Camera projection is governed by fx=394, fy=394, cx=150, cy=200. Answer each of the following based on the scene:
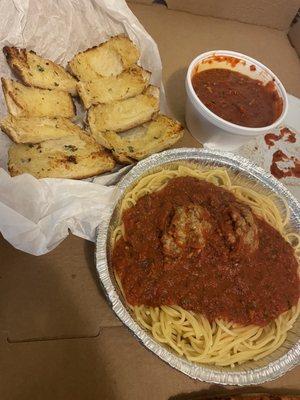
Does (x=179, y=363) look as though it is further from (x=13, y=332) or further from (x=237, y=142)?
(x=237, y=142)

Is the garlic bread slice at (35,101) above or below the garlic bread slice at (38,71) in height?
below

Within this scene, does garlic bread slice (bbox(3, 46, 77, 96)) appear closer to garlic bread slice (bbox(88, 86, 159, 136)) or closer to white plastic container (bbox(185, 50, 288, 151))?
garlic bread slice (bbox(88, 86, 159, 136))

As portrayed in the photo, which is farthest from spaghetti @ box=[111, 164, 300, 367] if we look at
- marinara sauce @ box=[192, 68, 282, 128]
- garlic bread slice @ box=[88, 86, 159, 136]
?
marinara sauce @ box=[192, 68, 282, 128]

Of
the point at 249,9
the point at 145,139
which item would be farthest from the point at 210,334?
the point at 249,9

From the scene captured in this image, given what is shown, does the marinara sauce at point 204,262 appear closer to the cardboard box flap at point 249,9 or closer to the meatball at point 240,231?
the meatball at point 240,231

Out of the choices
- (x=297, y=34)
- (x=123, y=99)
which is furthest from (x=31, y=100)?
(x=297, y=34)

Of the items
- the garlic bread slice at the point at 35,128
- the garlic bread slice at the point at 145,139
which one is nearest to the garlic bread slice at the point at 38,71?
the garlic bread slice at the point at 35,128
